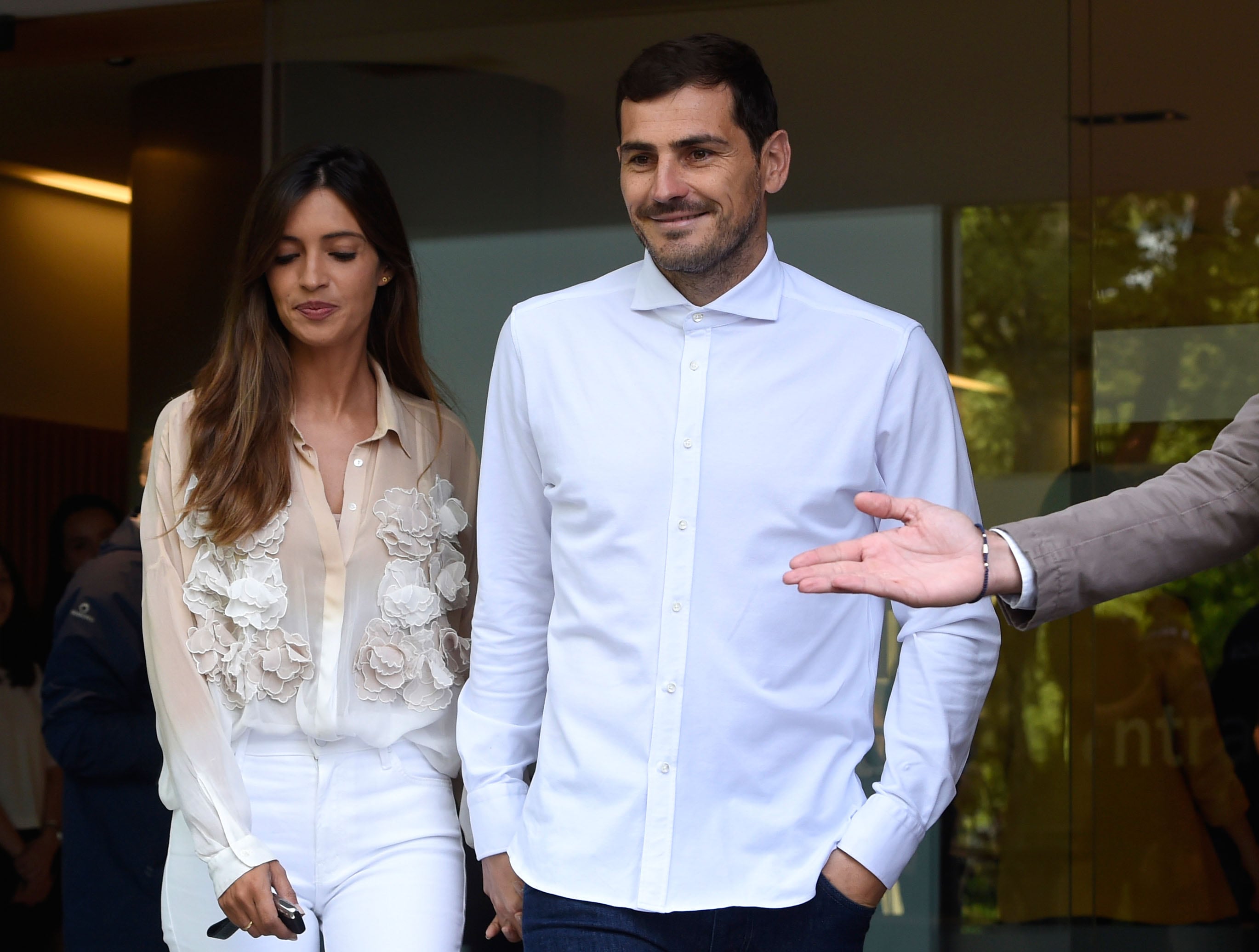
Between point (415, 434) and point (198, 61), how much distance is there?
10.6 ft

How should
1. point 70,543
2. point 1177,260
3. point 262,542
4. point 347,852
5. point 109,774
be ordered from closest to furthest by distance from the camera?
point 347,852
point 262,542
point 109,774
point 1177,260
point 70,543

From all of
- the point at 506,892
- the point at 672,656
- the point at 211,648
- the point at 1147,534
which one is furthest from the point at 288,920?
the point at 1147,534

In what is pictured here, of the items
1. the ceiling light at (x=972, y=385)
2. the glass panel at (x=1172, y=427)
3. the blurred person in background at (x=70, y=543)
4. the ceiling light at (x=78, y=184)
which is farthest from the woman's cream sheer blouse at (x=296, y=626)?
the ceiling light at (x=78, y=184)

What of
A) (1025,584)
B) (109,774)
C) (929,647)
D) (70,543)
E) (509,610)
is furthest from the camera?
(70,543)

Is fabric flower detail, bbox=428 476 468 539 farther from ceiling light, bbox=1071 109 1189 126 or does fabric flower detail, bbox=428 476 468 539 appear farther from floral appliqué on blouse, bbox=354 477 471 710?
ceiling light, bbox=1071 109 1189 126

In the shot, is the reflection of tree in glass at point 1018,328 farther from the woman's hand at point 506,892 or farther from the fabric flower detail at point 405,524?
the woman's hand at point 506,892

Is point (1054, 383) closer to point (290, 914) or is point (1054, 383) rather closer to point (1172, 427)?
point (1172, 427)

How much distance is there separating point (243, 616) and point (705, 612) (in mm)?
973

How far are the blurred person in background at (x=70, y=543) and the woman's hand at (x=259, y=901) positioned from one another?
3456 millimetres

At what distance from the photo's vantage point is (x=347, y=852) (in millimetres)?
3006

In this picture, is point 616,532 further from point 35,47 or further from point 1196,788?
point 35,47

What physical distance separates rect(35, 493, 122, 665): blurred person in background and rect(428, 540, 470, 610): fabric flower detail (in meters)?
3.24

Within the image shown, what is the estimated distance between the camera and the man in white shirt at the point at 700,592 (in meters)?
2.59

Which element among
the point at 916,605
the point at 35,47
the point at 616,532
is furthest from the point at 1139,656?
the point at 35,47
